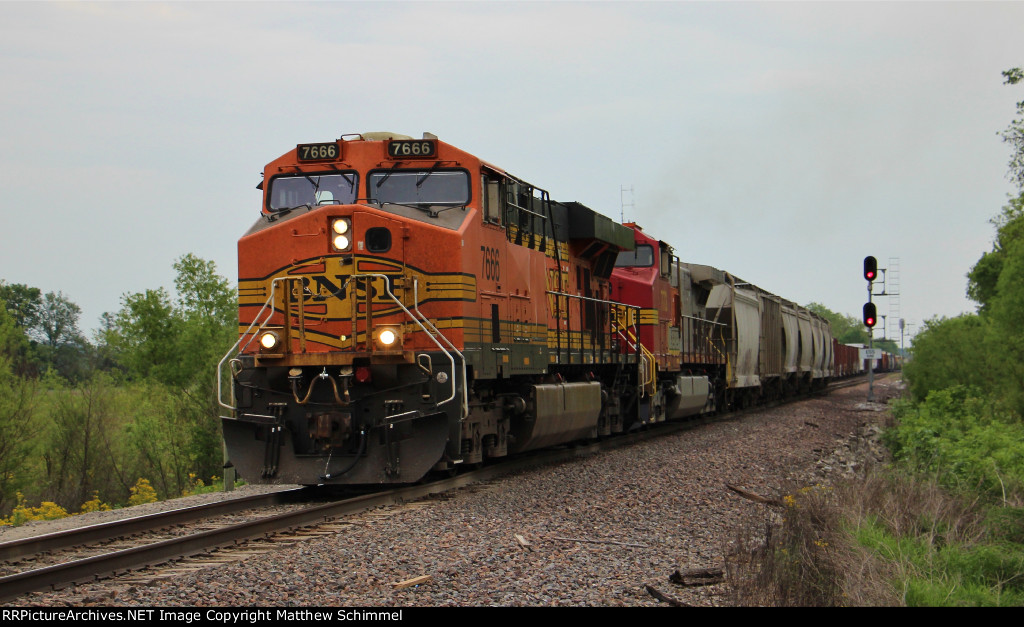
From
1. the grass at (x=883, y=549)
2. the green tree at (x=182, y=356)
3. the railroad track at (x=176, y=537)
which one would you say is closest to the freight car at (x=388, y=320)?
the railroad track at (x=176, y=537)

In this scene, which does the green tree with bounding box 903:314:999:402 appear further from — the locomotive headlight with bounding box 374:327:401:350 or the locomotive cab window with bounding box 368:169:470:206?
the locomotive headlight with bounding box 374:327:401:350

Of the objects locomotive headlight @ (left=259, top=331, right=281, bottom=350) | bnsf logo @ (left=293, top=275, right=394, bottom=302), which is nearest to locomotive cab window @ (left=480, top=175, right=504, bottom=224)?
bnsf logo @ (left=293, top=275, right=394, bottom=302)

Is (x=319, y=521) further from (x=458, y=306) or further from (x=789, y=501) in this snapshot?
(x=789, y=501)

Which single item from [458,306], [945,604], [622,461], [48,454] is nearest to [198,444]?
[48,454]

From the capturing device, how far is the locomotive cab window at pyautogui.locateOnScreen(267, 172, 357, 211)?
1052 centimetres

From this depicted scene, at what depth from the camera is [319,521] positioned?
27.9 ft

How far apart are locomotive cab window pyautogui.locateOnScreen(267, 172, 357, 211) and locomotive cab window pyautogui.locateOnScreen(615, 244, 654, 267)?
369 inches

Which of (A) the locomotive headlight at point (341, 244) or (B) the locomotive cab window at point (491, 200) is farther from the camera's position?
(B) the locomotive cab window at point (491, 200)

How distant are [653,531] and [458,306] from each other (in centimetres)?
328

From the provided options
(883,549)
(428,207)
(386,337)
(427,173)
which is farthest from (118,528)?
(883,549)

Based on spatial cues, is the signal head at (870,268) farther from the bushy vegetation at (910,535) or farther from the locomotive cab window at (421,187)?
the locomotive cab window at (421,187)

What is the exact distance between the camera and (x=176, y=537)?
7945 mm

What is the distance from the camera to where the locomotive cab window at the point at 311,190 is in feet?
34.5

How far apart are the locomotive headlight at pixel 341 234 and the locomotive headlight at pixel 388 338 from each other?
964 mm
